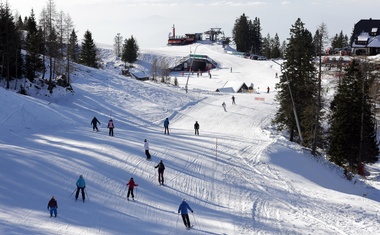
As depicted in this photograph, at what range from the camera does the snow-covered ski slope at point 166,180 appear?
16.4 m

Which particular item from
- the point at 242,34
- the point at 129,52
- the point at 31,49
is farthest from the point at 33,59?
the point at 242,34

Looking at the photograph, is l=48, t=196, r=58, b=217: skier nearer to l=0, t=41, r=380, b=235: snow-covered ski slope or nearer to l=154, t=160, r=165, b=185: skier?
l=0, t=41, r=380, b=235: snow-covered ski slope

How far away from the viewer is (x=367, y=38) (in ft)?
304

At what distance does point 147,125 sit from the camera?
41438 millimetres

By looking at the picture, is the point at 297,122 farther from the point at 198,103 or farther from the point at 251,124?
the point at 198,103

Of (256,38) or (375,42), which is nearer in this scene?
(375,42)

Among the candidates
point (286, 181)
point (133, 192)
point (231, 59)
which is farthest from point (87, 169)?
point (231, 59)

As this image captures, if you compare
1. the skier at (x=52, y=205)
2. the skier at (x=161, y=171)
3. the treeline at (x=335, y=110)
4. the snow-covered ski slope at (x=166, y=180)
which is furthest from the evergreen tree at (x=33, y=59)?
the skier at (x=52, y=205)

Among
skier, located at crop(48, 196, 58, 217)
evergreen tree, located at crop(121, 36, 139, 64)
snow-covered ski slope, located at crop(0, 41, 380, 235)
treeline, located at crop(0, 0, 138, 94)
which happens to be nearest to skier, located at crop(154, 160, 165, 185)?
snow-covered ski slope, located at crop(0, 41, 380, 235)

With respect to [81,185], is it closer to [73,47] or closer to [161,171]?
[161,171]

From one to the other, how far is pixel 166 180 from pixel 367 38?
87119 millimetres

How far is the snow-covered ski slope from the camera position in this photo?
1638 centimetres

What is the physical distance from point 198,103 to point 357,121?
903 inches

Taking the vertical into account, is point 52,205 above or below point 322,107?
below
